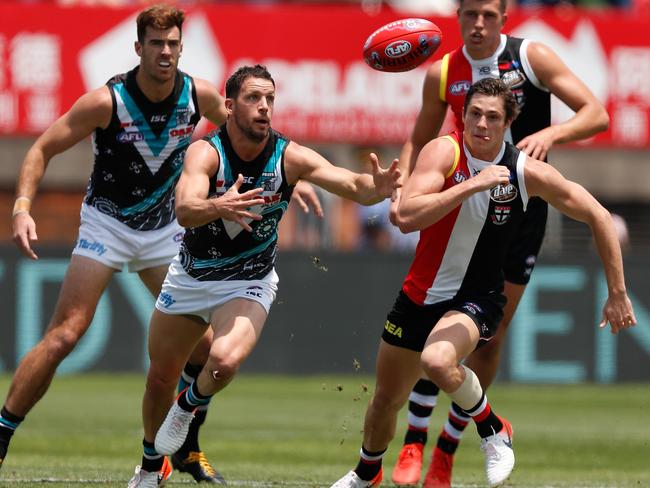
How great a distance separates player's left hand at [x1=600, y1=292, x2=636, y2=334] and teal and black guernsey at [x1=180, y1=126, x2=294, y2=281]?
2020 millimetres

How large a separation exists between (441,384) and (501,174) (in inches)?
49.0

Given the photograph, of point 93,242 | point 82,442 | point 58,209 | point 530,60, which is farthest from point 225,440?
point 58,209

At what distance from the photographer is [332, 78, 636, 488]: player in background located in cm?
755

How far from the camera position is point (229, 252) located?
805 centimetres

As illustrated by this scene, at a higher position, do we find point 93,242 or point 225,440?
point 93,242

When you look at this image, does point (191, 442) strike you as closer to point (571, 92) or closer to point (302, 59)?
point (571, 92)

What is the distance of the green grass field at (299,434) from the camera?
9.73m

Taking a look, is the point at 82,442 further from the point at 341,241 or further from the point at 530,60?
the point at 341,241

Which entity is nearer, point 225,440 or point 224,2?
point 225,440

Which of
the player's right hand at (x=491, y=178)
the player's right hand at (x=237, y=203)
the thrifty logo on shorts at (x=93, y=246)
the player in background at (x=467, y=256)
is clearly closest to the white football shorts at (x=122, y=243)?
the thrifty logo on shorts at (x=93, y=246)

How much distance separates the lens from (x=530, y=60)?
8.90 m

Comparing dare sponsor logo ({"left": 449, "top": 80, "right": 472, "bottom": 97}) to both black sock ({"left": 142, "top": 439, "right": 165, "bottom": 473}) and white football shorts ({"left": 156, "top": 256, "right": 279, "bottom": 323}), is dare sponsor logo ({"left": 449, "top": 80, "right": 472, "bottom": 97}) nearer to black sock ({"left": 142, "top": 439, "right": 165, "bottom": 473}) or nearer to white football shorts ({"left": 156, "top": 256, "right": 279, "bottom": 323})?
white football shorts ({"left": 156, "top": 256, "right": 279, "bottom": 323})

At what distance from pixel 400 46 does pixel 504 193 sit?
1405 millimetres

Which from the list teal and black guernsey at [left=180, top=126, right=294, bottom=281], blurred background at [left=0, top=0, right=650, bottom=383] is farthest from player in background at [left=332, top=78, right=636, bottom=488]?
blurred background at [left=0, top=0, right=650, bottom=383]
